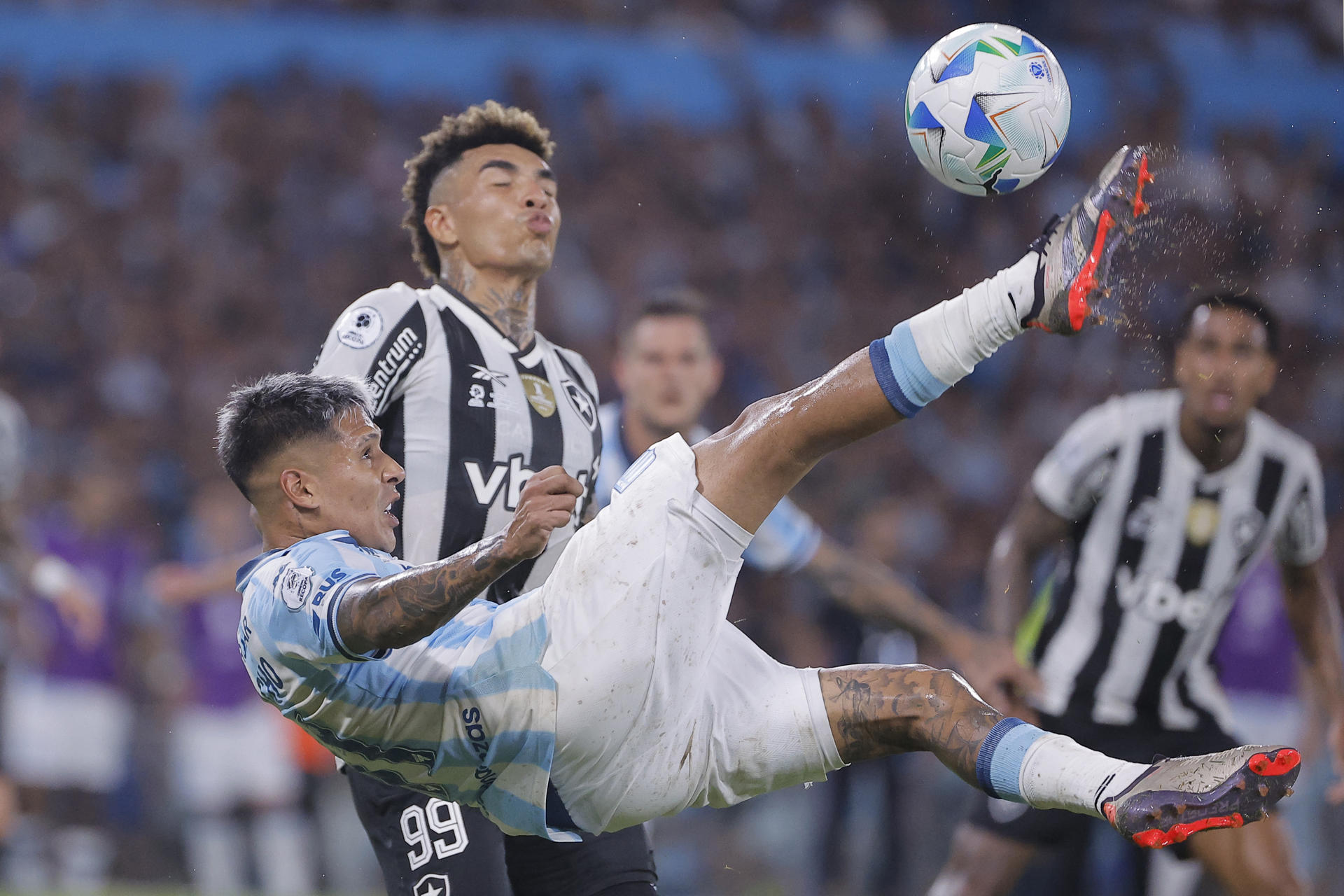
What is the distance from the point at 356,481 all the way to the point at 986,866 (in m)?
3.14

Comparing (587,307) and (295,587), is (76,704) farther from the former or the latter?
(295,587)

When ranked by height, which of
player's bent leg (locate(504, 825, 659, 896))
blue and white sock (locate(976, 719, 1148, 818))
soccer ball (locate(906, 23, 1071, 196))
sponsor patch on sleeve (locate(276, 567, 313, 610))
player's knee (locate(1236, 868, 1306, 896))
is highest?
soccer ball (locate(906, 23, 1071, 196))

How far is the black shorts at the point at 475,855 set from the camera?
3.97m

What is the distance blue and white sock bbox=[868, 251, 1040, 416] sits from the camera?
352cm

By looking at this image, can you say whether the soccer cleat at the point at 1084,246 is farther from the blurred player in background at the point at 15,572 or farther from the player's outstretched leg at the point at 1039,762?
the blurred player in background at the point at 15,572

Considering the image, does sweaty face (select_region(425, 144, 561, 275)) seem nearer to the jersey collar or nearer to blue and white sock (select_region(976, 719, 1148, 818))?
the jersey collar

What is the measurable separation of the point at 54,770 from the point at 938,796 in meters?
5.09

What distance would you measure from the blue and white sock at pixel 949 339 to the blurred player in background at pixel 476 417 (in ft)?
4.06

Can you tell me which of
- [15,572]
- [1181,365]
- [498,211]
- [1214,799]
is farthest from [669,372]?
[15,572]

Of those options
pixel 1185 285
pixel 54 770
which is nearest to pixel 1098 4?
pixel 1185 285

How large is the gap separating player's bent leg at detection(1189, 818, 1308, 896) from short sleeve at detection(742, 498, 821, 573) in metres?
1.83

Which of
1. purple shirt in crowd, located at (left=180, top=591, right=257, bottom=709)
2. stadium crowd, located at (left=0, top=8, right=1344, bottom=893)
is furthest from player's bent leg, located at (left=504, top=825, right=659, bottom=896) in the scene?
purple shirt in crowd, located at (left=180, top=591, right=257, bottom=709)

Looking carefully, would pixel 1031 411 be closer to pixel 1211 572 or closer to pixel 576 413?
pixel 1211 572

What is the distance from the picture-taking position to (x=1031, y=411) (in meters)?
12.5
